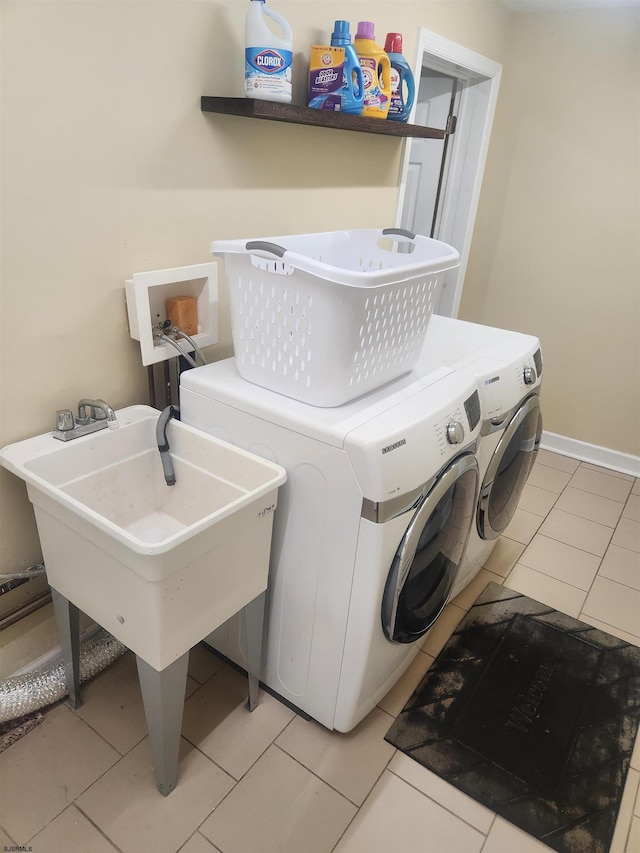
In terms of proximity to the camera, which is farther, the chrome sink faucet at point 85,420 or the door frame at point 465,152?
the door frame at point 465,152

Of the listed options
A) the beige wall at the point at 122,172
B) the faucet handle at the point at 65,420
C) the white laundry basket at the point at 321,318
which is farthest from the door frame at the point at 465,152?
the faucet handle at the point at 65,420

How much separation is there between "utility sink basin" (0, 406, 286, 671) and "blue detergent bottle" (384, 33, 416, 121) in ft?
4.06

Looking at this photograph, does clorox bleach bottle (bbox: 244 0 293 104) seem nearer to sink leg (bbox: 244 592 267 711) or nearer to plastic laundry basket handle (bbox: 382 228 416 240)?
plastic laundry basket handle (bbox: 382 228 416 240)

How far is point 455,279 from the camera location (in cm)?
292

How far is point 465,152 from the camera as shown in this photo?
8.91 ft

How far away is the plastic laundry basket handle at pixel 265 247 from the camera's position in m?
1.05

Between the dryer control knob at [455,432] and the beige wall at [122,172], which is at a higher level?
the beige wall at [122,172]

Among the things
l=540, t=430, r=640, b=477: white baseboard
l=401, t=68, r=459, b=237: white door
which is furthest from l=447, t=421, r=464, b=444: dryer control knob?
l=540, t=430, r=640, b=477: white baseboard

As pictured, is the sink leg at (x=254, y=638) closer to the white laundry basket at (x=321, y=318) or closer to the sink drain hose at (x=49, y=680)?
the sink drain hose at (x=49, y=680)

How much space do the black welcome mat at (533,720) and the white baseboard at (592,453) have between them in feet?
4.25

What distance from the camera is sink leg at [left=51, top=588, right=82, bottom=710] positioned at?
127 cm

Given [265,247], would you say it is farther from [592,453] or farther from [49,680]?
[592,453]

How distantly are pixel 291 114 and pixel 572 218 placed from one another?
1828mm

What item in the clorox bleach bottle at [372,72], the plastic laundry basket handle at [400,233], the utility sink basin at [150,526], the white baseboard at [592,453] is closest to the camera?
the utility sink basin at [150,526]
